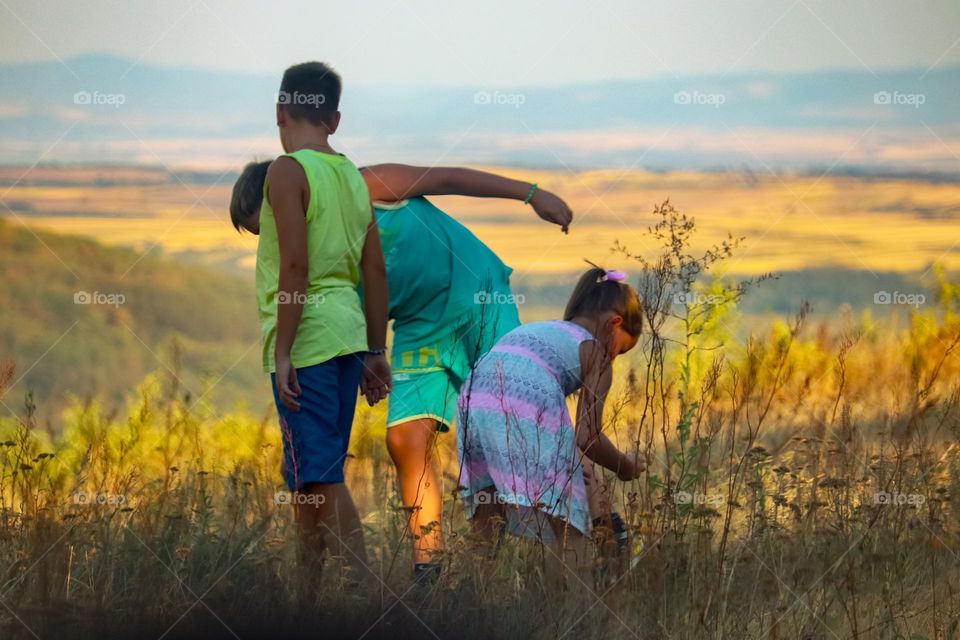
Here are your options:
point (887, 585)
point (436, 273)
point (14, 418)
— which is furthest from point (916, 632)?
point (14, 418)

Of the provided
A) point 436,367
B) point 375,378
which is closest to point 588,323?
point 436,367

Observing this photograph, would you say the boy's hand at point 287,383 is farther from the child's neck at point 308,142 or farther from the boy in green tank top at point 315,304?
the child's neck at point 308,142

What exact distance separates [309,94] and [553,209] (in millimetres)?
983

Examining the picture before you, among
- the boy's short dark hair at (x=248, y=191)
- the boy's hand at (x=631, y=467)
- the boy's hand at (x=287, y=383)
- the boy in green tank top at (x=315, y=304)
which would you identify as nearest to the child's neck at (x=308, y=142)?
the boy in green tank top at (x=315, y=304)

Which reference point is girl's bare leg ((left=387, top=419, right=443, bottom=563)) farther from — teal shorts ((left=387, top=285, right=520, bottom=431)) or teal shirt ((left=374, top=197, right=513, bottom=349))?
teal shirt ((left=374, top=197, right=513, bottom=349))

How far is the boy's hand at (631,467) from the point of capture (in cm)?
396

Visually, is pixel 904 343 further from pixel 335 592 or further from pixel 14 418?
pixel 14 418

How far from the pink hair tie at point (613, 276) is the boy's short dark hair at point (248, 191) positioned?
1285 millimetres

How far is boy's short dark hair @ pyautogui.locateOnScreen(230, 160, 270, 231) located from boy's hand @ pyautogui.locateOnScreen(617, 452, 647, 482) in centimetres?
148

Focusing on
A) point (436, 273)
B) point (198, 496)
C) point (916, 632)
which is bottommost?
point (916, 632)

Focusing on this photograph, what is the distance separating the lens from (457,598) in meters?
3.71

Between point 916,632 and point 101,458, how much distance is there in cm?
260

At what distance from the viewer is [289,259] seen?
3949mm

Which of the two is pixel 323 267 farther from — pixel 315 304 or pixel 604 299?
pixel 604 299
